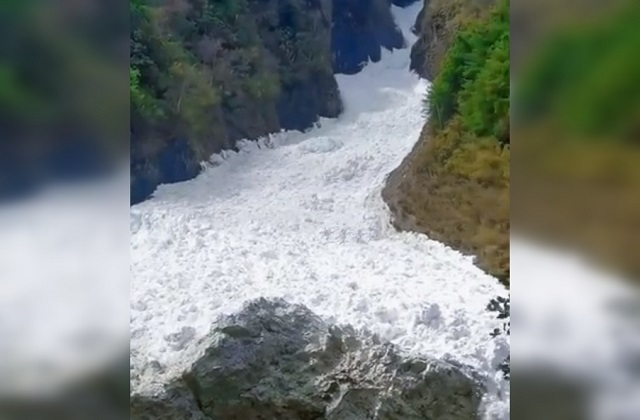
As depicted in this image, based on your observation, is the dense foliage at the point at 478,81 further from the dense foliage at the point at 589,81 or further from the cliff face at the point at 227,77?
the dense foliage at the point at 589,81

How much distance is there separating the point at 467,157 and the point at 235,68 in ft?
1.74

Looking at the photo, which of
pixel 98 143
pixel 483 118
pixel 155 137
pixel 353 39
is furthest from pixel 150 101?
pixel 483 118

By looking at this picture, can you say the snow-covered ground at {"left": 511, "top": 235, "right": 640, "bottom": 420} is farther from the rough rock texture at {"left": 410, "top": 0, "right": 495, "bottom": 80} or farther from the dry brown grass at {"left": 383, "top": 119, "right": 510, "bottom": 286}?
the rough rock texture at {"left": 410, "top": 0, "right": 495, "bottom": 80}

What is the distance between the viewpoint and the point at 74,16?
3.25 feet

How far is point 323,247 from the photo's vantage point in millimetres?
1517

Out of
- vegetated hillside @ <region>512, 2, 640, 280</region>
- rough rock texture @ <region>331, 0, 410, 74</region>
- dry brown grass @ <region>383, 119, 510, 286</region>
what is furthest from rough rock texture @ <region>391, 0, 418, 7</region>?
vegetated hillside @ <region>512, 2, 640, 280</region>

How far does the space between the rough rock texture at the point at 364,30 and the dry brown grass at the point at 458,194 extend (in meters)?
0.20

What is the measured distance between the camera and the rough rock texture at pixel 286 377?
4.86ft

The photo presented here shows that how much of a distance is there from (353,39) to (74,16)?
27.4 inches

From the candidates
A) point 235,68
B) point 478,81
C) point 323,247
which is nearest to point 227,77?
point 235,68

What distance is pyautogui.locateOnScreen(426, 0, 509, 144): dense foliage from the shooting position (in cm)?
137

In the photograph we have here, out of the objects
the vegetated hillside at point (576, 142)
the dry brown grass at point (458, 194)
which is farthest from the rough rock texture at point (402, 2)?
the vegetated hillside at point (576, 142)

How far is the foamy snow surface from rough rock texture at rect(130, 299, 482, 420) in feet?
0.10

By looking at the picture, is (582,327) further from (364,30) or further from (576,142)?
(364,30)
